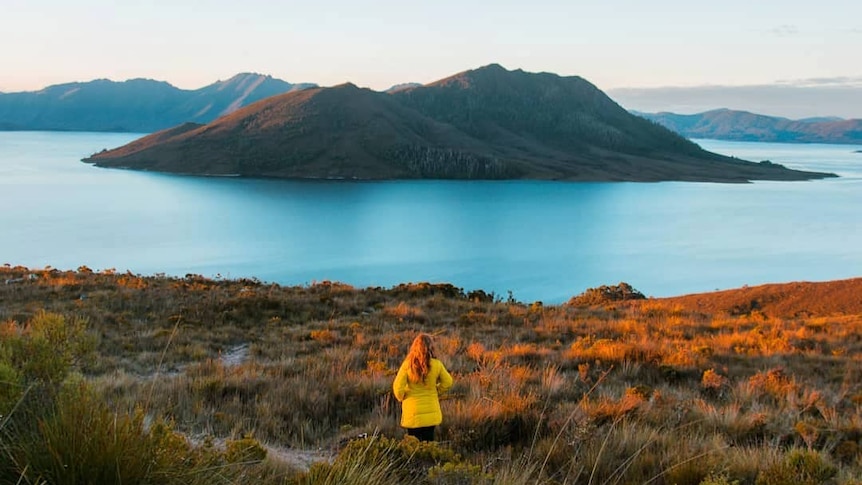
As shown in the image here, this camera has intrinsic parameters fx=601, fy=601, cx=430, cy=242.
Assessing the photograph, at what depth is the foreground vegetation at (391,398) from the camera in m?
2.69

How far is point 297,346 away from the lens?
9609 mm

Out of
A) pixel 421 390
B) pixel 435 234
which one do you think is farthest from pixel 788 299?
pixel 435 234

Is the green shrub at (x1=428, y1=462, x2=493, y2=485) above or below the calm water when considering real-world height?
above

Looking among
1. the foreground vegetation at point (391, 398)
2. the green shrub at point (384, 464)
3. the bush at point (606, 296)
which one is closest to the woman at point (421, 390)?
the foreground vegetation at point (391, 398)

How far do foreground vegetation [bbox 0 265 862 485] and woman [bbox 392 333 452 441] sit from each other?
23 centimetres

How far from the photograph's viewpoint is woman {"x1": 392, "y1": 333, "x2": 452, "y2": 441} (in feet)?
15.8

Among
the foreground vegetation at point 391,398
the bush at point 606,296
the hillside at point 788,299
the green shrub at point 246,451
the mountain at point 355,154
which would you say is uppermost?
the mountain at point 355,154

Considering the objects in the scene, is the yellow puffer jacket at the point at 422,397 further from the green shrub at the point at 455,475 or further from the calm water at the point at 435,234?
the calm water at the point at 435,234

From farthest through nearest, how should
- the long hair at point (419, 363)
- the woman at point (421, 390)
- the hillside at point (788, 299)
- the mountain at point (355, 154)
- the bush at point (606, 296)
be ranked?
the mountain at point (355, 154)
the hillside at point (788, 299)
the bush at point (606, 296)
the long hair at point (419, 363)
the woman at point (421, 390)

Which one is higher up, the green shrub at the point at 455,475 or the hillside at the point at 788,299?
the green shrub at the point at 455,475

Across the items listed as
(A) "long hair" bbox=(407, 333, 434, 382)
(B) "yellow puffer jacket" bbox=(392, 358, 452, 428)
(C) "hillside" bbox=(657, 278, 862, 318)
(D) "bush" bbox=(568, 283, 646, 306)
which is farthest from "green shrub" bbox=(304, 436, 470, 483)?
(C) "hillside" bbox=(657, 278, 862, 318)

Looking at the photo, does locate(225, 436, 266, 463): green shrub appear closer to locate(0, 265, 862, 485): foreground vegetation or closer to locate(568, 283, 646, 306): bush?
locate(0, 265, 862, 485): foreground vegetation

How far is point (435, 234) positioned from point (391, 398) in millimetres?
56719

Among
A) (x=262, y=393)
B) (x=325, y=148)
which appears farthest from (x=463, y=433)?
(x=325, y=148)
